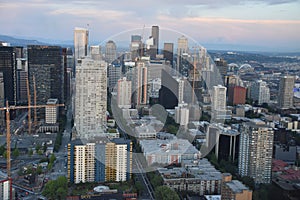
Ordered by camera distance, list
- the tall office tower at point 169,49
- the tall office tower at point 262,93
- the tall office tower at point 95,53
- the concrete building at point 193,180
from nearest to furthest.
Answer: the concrete building at point 193,180 < the tall office tower at point 169,49 < the tall office tower at point 95,53 < the tall office tower at point 262,93

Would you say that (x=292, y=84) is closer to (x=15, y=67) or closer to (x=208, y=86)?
(x=208, y=86)

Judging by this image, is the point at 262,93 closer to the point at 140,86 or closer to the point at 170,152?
the point at 140,86

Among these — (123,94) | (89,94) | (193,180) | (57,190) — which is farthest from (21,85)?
(193,180)

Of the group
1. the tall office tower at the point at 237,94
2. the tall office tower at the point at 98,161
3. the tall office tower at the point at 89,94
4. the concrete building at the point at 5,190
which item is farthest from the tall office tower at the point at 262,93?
the concrete building at the point at 5,190

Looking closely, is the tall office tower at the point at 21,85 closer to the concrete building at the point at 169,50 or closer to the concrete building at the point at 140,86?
the concrete building at the point at 140,86

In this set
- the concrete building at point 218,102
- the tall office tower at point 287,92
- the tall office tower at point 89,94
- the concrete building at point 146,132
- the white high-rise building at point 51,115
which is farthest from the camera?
the tall office tower at point 287,92

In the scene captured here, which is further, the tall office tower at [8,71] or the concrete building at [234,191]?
the tall office tower at [8,71]

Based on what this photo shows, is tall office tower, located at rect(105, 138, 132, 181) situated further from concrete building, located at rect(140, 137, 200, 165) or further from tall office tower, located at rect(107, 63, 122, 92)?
tall office tower, located at rect(107, 63, 122, 92)
